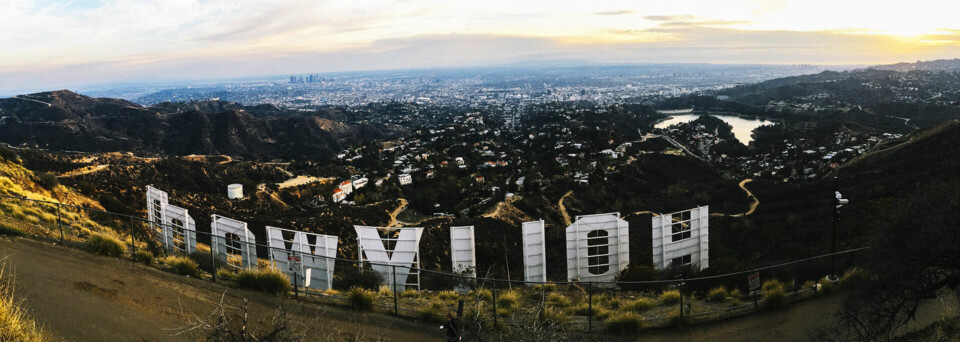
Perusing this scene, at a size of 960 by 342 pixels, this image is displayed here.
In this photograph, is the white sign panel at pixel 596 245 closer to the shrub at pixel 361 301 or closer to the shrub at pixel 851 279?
the shrub at pixel 851 279

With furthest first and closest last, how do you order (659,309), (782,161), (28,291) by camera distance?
(782,161) → (659,309) → (28,291)

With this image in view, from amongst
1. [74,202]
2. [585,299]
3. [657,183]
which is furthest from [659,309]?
[657,183]

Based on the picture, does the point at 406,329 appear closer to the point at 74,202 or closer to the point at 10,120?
the point at 74,202

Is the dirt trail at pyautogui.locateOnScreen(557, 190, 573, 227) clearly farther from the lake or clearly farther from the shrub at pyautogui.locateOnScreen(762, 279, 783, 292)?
the lake

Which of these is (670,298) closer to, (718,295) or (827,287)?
(718,295)

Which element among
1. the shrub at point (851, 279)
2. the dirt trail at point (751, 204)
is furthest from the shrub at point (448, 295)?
the dirt trail at point (751, 204)

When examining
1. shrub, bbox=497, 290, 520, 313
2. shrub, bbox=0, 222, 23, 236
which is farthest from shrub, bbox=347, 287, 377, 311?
shrub, bbox=0, 222, 23, 236

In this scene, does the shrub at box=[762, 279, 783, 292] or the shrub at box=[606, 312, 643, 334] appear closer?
the shrub at box=[606, 312, 643, 334]

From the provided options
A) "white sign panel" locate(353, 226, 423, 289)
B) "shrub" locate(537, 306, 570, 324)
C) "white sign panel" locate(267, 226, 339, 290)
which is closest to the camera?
"shrub" locate(537, 306, 570, 324)
